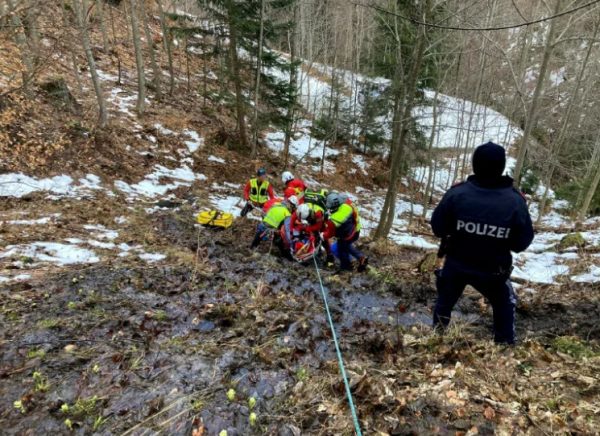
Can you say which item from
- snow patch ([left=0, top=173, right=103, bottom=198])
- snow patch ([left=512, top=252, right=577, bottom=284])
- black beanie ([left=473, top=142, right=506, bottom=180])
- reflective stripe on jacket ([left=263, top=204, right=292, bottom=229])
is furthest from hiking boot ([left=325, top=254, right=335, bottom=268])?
snow patch ([left=0, top=173, right=103, bottom=198])

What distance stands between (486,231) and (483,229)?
1.3 inches

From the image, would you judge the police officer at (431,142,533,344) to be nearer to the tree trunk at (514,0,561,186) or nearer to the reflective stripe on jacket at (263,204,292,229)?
the reflective stripe on jacket at (263,204,292,229)

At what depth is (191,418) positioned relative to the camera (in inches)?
→ 109

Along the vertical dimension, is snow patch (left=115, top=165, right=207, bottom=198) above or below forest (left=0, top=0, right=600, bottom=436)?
below

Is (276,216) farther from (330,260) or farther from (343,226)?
(330,260)

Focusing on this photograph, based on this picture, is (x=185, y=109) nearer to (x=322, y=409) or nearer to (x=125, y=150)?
(x=125, y=150)

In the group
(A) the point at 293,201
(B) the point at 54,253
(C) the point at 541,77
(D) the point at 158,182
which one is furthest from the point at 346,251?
(D) the point at 158,182

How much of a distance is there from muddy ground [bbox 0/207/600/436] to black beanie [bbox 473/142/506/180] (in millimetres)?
1667

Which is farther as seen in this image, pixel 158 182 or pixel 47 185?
pixel 158 182

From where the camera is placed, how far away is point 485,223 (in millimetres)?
3346

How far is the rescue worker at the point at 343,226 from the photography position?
24.5ft

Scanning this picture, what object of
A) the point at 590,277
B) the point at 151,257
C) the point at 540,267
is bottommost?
the point at 540,267

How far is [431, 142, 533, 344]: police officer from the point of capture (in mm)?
3260

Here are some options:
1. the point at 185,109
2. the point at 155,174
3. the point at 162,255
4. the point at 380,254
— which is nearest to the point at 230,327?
the point at 162,255
